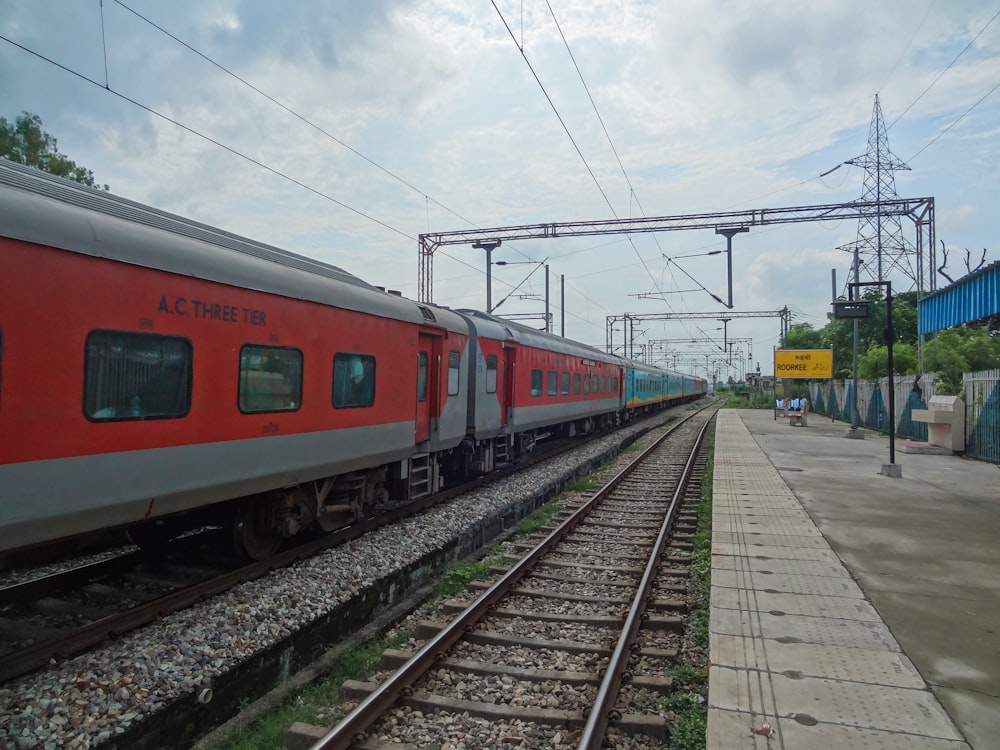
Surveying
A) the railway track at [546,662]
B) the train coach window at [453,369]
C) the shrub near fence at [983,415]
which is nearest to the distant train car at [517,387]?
the train coach window at [453,369]

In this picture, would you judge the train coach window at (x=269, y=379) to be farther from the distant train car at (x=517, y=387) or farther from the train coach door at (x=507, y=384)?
the train coach door at (x=507, y=384)

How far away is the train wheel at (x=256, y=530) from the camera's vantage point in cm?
677

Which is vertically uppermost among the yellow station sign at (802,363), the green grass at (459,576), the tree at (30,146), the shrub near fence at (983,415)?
the tree at (30,146)

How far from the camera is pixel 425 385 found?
1025cm

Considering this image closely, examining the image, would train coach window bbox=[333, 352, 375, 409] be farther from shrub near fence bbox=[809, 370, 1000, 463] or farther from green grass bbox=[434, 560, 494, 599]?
shrub near fence bbox=[809, 370, 1000, 463]

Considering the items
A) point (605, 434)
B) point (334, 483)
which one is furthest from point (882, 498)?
point (605, 434)

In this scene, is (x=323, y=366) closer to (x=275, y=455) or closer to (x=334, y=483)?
(x=275, y=455)

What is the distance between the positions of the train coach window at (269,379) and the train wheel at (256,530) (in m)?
1.08

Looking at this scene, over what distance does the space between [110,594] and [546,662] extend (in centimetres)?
388

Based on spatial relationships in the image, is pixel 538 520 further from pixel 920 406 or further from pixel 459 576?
pixel 920 406

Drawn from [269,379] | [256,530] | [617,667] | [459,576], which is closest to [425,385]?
[459,576]

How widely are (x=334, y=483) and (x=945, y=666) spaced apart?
6.14 m

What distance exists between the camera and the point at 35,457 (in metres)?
4.27

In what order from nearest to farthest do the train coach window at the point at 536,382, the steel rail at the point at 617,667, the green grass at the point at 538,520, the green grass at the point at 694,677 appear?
1. the steel rail at the point at 617,667
2. the green grass at the point at 694,677
3. the green grass at the point at 538,520
4. the train coach window at the point at 536,382
